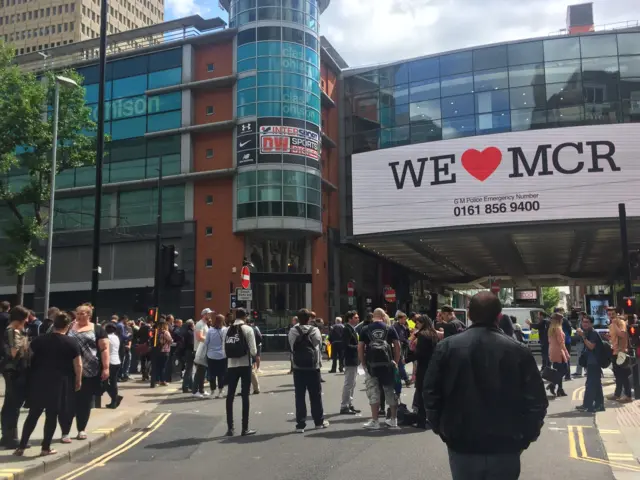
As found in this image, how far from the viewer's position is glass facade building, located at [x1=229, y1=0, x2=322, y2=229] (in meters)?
36.7

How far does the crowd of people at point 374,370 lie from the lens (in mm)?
3545

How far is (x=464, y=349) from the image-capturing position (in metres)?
Result: 3.62

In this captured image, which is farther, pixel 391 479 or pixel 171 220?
pixel 171 220

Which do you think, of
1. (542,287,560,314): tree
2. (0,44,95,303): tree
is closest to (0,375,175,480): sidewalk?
(0,44,95,303): tree

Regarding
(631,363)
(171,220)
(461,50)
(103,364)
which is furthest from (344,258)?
(103,364)

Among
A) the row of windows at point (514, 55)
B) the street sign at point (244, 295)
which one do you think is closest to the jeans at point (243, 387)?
the street sign at point (244, 295)

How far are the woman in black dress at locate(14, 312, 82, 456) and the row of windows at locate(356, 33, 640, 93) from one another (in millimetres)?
36185

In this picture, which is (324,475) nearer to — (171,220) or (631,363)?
(631,363)

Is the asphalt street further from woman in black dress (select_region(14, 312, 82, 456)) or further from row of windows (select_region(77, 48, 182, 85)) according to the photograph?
row of windows (select_region(77, 48, 182, 85))

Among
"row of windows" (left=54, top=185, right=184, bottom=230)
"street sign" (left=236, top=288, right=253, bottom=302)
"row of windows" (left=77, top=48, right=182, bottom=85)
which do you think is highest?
"row of windows" (left=77, top=48, right=182, bottom=85)

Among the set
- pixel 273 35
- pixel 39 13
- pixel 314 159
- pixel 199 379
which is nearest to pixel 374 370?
pixel 199 379

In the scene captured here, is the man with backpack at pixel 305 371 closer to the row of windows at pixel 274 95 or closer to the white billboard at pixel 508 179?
the row of windows at pixel 274 95

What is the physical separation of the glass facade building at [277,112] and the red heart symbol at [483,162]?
9.24m

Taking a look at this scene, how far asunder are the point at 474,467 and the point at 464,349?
0.66 m
